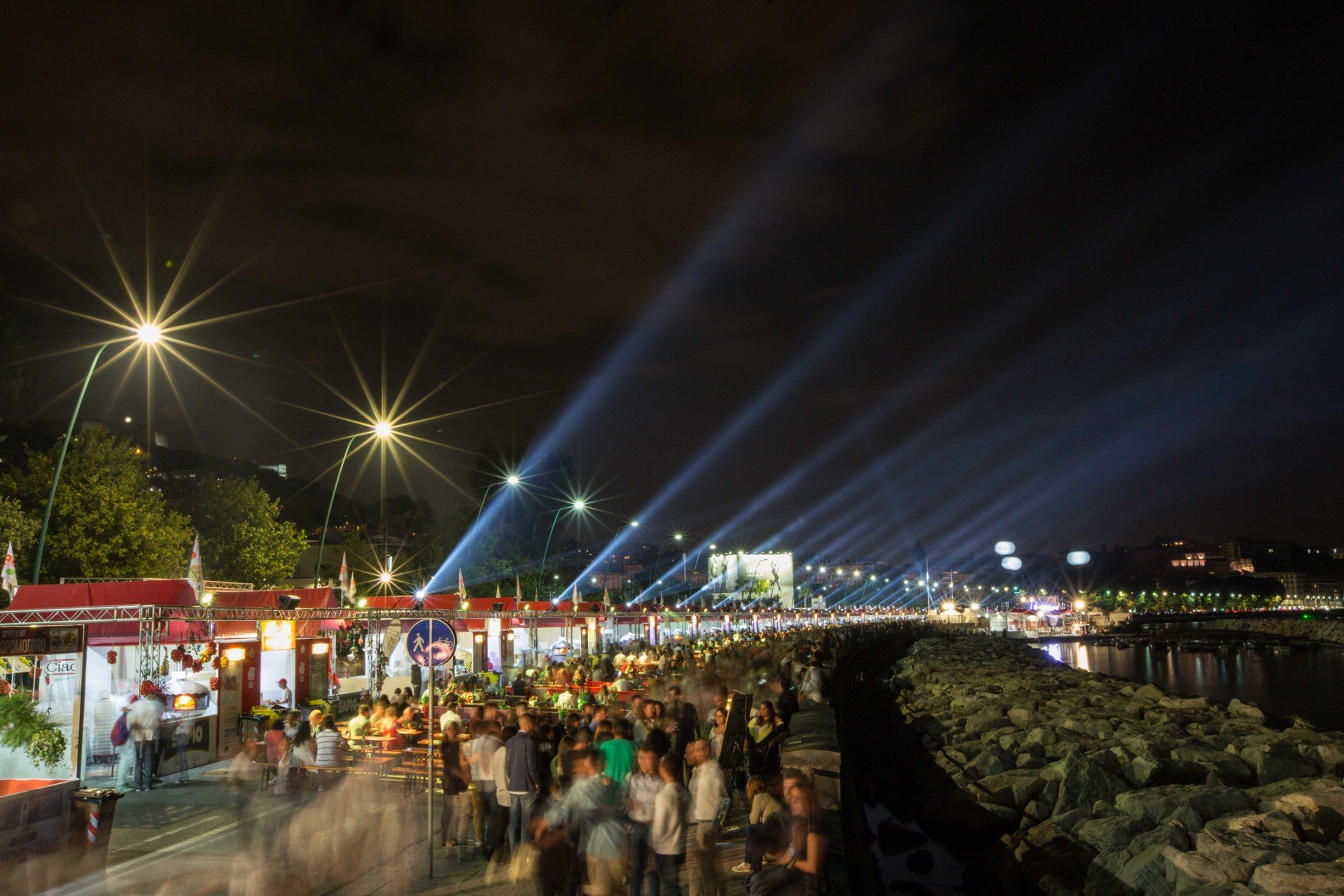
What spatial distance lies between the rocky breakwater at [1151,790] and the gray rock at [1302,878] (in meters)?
0.02

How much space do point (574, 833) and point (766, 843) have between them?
5.20ft

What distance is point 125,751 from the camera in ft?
49.4

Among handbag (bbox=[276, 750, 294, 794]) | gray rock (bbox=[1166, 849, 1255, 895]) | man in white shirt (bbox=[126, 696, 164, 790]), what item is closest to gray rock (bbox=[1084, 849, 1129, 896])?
gray rock (bbox=[1166, 849, 1255, 895])

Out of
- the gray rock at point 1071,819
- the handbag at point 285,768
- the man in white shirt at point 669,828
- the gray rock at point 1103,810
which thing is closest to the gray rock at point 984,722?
the gray rock at point 1103,810

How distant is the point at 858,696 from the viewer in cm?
4391

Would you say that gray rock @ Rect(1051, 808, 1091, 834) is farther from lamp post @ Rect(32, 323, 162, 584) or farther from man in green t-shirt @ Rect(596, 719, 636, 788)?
lamp post @ Rect(32, 323, 162, 584)

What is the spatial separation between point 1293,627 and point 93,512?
160 meters

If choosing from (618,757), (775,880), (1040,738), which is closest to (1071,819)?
(1040,738)

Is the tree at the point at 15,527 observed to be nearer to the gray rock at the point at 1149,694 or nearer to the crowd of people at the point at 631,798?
the crowd of people at the point at 631,798

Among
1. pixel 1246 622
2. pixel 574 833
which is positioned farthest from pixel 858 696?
pixel 1246 622

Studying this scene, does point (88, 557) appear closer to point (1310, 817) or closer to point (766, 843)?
point (766, 843)

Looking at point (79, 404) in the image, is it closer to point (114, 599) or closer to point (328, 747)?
point (114, 599)

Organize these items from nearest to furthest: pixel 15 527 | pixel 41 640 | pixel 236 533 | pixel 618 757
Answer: pixel 618 757
pixel 41 640
pixel 15 527
pixel 236 533

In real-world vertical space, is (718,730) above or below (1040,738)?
above
